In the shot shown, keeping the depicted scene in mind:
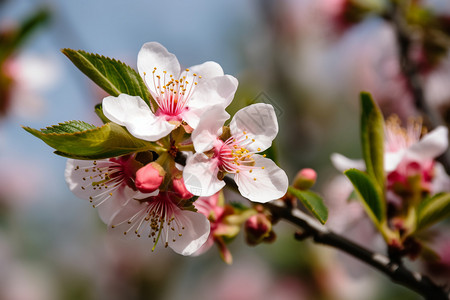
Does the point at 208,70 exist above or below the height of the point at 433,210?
above

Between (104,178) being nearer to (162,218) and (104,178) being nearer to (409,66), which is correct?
(162,218)

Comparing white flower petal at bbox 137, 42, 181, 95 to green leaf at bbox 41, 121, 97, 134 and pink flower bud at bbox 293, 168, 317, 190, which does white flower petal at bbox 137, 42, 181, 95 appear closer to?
green leaf at bbox 41, 121, 97, 134

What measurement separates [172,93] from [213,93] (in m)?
0.10

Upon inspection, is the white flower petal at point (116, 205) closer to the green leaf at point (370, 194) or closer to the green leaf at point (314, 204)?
the green leaf at point (314, 204)

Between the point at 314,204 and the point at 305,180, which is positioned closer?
the point at 314,204

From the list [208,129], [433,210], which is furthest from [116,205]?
[433,210]

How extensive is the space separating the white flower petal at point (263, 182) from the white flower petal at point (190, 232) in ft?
0.31

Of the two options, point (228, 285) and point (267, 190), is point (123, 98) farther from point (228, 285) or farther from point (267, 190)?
point (228, 285)

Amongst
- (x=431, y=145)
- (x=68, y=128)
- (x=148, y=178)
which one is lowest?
(x=431, y=145)

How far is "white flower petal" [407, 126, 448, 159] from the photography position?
1.12m

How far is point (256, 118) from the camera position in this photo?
0.82 m

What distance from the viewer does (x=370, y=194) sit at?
0.98 metres

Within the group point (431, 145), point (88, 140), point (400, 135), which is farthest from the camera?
point (400, 135)

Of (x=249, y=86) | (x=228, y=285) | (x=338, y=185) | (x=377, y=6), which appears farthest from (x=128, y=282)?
(x=249, y=86)
